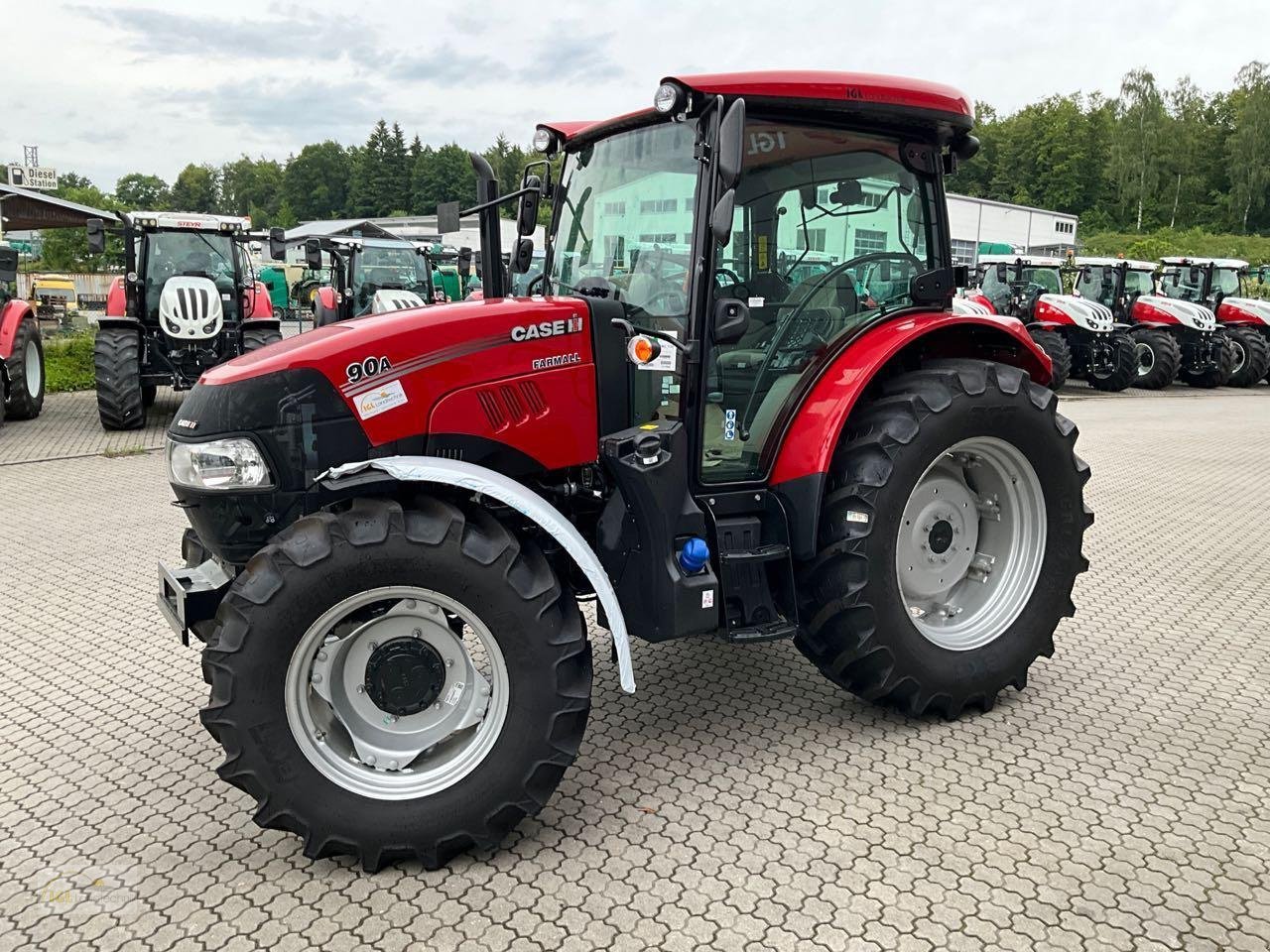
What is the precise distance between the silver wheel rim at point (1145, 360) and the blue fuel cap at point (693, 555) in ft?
53.4

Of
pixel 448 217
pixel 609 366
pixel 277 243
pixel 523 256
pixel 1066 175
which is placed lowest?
pixel 609 366

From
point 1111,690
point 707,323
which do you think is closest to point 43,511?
point 707,323

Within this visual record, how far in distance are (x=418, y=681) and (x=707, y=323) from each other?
1416 millimetres

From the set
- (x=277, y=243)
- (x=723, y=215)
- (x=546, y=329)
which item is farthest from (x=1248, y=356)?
(x=546, y=329)

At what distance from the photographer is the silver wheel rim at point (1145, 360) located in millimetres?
17141

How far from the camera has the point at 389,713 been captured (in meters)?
2.86

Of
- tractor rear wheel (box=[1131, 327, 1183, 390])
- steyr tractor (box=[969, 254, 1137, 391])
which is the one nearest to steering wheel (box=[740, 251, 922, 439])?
steyr tractor (box=[969, 254, 1137, 391])

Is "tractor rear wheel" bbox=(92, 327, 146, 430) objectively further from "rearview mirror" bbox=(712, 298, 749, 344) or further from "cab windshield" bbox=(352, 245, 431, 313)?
"rearview mirror" bbox=(712, 298, 749, 344)

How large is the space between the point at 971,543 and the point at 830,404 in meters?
1.03

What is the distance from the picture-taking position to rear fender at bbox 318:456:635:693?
2.76m

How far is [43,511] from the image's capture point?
700cm

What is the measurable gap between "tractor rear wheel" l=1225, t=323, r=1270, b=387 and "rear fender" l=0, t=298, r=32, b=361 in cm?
1891

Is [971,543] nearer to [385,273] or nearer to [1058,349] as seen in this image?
[1058,349]

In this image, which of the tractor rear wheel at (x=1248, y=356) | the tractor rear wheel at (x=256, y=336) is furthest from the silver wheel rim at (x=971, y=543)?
the tractor rear wheel at (x=1248, y=356)
